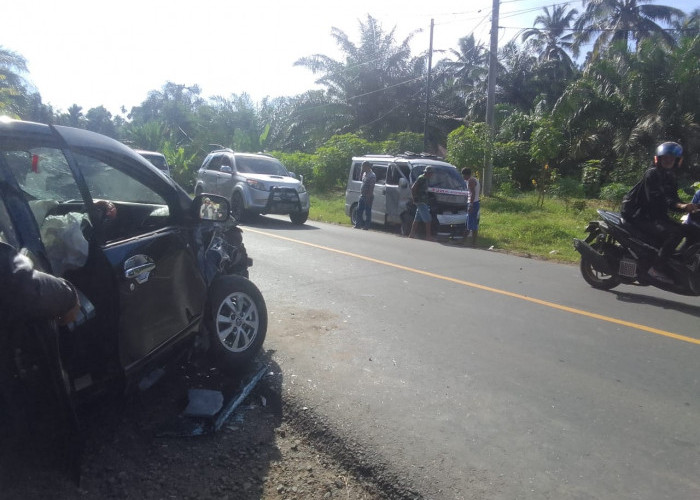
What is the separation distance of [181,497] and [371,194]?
13.0 metres

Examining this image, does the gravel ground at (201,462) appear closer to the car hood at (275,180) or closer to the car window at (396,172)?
the car window at (396,172)

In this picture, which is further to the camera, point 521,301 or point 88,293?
point 521,301

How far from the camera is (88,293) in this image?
317cm

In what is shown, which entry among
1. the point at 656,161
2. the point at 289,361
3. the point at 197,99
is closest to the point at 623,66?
the point at 656,161

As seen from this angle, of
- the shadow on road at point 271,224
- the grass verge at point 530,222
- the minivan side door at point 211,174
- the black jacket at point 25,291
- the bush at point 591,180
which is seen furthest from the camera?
the bush at point 591,180

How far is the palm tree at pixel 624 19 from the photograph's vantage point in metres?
41.1

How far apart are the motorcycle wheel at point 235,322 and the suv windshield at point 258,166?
38.8 ft

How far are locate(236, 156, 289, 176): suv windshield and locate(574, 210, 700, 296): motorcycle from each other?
1002 centimetres

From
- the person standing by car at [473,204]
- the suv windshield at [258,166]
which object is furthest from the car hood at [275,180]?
the person standing by car at [473,204]

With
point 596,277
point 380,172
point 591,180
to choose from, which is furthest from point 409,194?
point 591,180

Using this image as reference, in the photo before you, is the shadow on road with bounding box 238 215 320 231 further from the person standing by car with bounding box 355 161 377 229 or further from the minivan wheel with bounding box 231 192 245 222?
the person standing by car with bounding box 355 161 377 229

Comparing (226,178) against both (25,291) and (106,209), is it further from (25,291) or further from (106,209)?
(25,291)

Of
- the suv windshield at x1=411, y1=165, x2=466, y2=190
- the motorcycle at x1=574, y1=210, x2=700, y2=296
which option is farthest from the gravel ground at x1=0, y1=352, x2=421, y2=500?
the suv windshield at x1=411, y1=165, x2=466, y2=190

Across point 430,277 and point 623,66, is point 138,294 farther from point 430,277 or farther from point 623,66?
point 623,66
